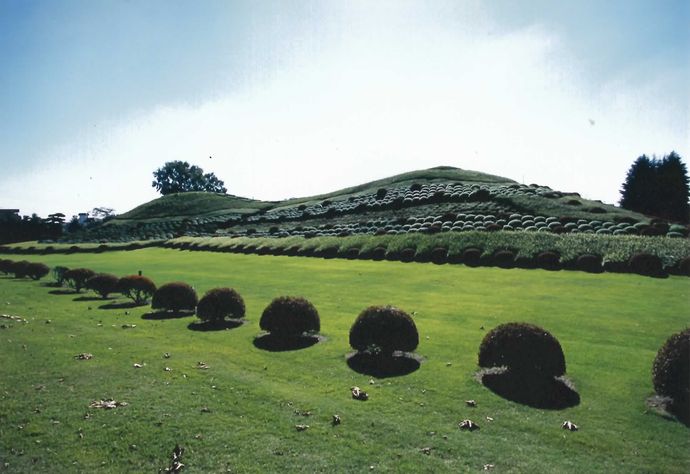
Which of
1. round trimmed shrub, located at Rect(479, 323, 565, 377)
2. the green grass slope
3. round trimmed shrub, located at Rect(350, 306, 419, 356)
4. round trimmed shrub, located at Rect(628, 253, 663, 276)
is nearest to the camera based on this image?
round trimmed shrub, located at Rect(479, 323, 565, 377)

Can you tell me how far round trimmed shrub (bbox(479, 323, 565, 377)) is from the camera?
470 inches

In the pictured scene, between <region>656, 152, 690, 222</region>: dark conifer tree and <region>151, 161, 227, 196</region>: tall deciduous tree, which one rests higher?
<region>151, 161, 227, 196</region>: tall deciduous tree

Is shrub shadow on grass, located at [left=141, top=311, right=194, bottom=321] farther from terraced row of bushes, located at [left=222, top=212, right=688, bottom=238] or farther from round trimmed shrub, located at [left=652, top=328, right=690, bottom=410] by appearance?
terraced row of bushes, located at [left=222, top=212, right=688, bottom=238]

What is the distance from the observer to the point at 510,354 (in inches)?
478

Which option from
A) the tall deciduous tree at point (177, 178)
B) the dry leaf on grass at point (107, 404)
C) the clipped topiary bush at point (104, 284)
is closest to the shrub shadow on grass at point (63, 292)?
the clipped topiary bush at point (104, 284)

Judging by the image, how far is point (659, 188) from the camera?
7625 cm

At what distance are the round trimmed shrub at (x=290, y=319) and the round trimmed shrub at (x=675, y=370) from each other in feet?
34.6

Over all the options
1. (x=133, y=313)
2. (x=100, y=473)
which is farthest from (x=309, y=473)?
(x=133, y=313)

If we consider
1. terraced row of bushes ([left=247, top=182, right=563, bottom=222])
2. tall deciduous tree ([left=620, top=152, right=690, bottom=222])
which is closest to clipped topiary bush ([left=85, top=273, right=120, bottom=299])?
terraced row of bushes ([left=247, top=182, right=563, bottom=222])

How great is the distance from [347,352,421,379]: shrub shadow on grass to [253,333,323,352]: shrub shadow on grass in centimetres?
216

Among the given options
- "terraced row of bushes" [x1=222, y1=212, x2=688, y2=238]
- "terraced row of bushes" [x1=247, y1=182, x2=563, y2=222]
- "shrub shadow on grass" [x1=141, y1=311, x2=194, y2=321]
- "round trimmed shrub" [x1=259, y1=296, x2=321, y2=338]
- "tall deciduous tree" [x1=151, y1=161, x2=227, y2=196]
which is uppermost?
"tall deciduous tree" [x1=151, y1=161, x2=227, y2=196]

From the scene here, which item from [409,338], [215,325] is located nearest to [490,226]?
[215,325]

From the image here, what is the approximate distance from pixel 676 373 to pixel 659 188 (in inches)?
3156

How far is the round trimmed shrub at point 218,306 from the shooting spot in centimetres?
1977
